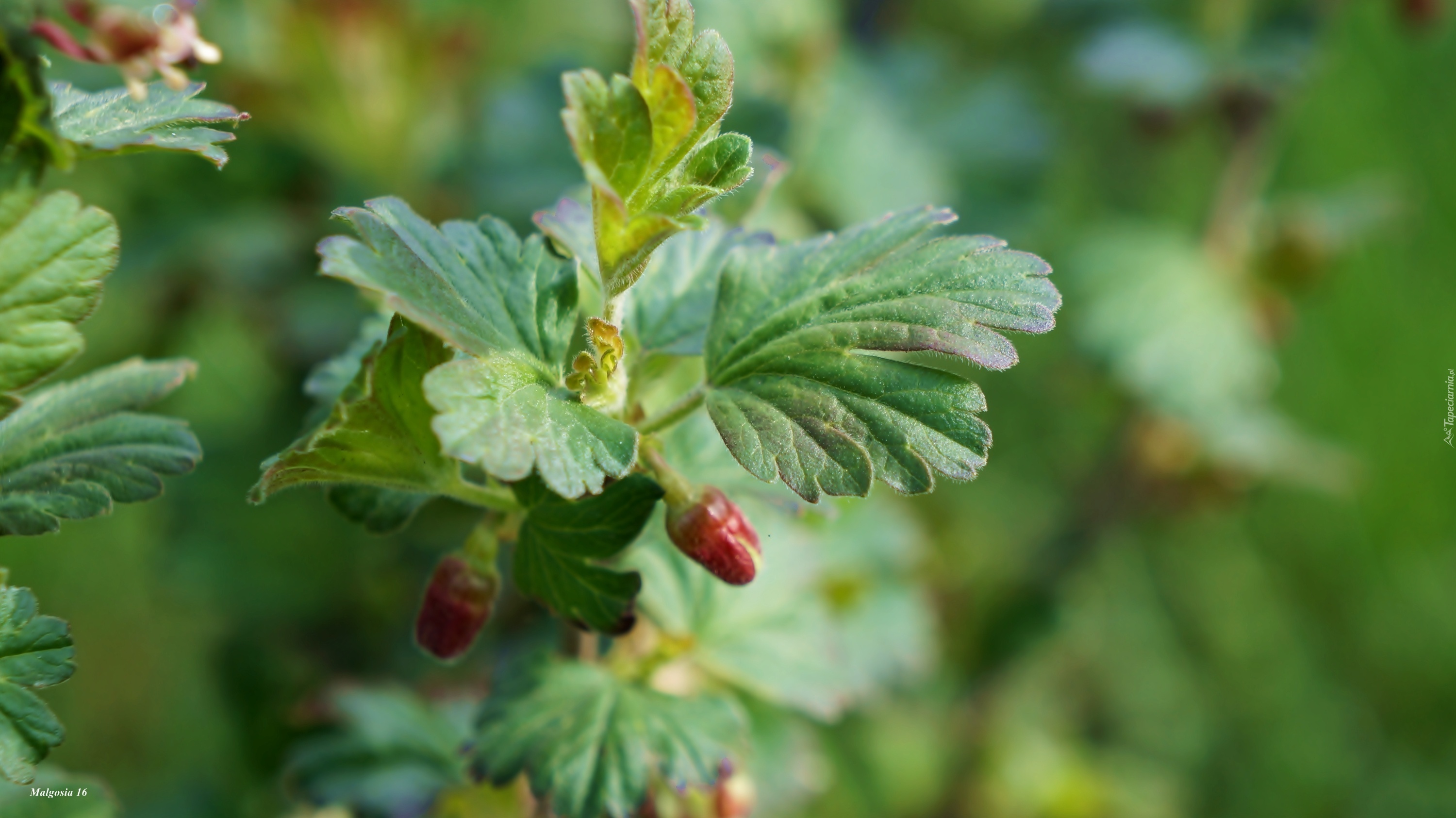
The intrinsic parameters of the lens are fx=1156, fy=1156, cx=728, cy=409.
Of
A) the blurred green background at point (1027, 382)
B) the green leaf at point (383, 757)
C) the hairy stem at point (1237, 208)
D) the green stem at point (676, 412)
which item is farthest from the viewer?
the hairy stem at point (1237, 208)

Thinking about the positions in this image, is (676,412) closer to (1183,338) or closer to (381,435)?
(381,435)

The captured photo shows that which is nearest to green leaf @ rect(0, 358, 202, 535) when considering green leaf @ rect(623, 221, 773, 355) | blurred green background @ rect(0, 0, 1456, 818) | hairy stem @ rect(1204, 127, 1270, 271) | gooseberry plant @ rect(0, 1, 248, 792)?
gooseberry plant @ rect(0, 1, 248, 792)

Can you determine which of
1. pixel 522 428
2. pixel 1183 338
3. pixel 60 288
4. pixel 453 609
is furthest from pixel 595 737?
pixel 1183 338

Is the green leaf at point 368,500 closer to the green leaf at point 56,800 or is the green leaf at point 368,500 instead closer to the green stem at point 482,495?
the green stem at point 482,495

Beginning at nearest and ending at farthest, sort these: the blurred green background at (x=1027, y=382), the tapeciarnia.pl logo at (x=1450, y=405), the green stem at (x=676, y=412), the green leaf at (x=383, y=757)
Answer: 1. the green stem at (x=676, y=412)
2. the green leaf at (x=383, y=757)
3. the blurred green background at (x=1027, y=382)
4. the tapeciarnia.pl logo at (x=1450, y=405)

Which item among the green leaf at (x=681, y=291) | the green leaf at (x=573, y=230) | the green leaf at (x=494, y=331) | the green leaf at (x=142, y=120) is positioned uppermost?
the green leaf at (x=681, y=291)

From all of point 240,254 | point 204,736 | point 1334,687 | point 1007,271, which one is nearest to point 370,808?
point 1007,271

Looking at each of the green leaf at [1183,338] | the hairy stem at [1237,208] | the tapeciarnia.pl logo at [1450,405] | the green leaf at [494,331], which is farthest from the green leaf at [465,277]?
the tapeciarnia.pl logo at [1450,405]

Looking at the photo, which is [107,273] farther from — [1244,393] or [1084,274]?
[1244,393]
